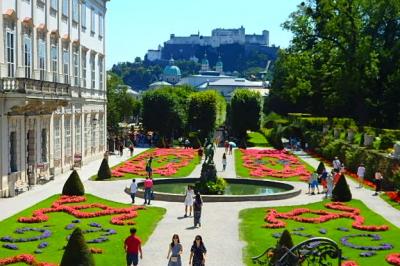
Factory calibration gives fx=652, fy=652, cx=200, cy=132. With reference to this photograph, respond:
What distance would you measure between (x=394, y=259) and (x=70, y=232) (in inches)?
473

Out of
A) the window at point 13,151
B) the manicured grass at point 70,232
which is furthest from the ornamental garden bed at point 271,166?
the window at point 13,151

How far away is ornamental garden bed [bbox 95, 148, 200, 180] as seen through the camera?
150 ft

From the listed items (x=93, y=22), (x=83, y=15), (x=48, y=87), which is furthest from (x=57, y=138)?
(x=93, y=22)

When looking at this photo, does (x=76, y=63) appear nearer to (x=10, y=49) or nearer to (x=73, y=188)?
(x=10, y=49)

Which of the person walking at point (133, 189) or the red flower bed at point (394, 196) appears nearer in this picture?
the person walking at point (133, 189)

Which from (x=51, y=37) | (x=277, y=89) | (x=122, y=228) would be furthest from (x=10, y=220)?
(x=277, y=89)

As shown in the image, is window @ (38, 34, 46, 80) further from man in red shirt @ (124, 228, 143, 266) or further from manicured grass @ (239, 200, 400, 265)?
man in red shirt @ (124, 228, 143, 266)

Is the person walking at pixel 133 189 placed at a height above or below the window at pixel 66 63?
below

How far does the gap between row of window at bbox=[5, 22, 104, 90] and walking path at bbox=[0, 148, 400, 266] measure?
7.17m

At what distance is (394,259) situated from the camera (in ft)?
67.0

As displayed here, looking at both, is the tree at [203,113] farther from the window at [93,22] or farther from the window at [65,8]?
the window at [65,8]

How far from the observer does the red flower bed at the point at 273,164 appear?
151 ft

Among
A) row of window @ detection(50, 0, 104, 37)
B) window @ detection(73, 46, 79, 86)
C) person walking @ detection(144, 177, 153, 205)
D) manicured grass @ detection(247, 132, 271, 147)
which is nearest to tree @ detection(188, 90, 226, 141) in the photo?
manicured grass @ detection(247, 132, 271, 147)

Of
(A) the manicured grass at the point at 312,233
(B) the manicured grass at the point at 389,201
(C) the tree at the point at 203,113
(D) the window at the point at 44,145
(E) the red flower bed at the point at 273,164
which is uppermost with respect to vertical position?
(C) the tree at the point at 203,113
